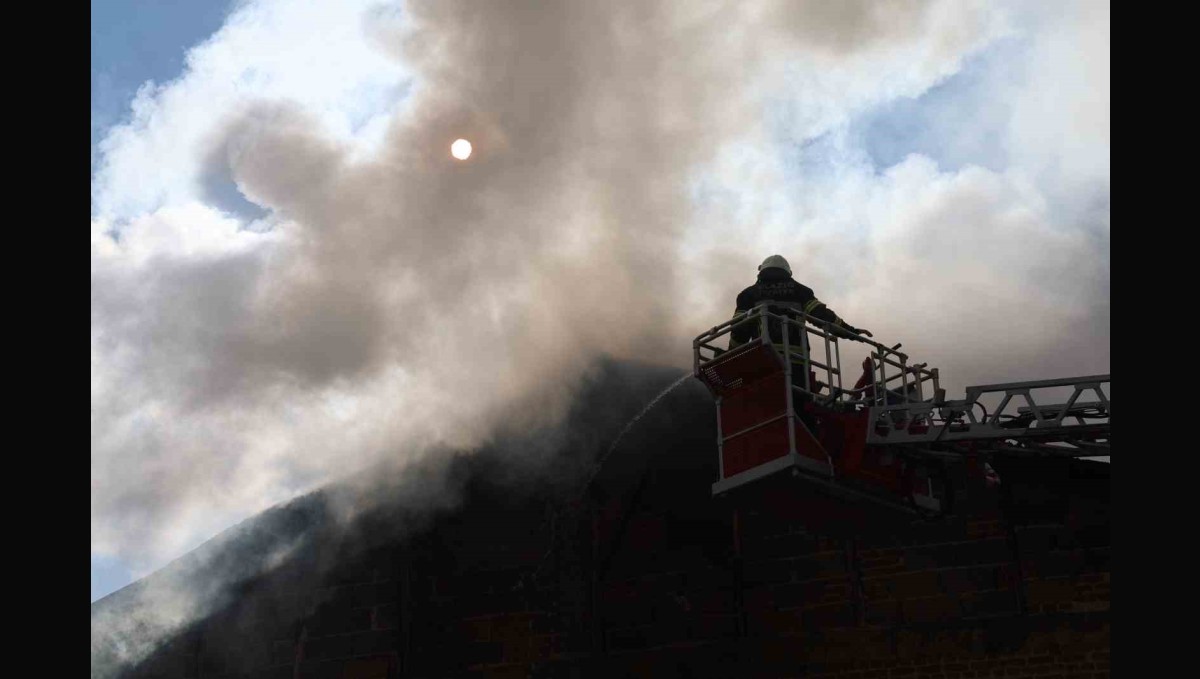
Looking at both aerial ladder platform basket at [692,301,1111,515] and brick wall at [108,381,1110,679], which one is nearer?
aerial ladder platform basket at [692,301,1111,515]

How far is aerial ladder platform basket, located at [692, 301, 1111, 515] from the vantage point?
897cm

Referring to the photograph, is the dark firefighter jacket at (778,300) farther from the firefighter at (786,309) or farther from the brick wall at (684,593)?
the brick wall at (684,593)

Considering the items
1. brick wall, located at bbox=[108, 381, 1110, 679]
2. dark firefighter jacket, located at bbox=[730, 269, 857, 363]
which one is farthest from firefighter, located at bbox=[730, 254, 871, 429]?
brick wall, located at bbox=[108, 381, 1110, 679]

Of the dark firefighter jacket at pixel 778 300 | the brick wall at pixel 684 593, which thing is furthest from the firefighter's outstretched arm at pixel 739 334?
the brick wall at pixel 684 593

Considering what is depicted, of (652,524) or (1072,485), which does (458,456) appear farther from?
(1072,485)

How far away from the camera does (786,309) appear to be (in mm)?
9688

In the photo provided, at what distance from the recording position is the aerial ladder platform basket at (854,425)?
8.97m

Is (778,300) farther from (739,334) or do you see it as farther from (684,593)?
(684,593)

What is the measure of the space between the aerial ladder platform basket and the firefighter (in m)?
0.03

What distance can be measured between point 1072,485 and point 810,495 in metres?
3.83

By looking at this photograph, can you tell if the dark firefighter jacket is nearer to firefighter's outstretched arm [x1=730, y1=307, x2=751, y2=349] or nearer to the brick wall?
firefighter's outstretched arm [x1=730, y1=307, x2=751, y2=349]

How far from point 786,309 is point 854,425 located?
1.12 metres

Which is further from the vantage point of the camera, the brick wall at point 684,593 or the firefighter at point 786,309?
the brick wall at point 684,593
